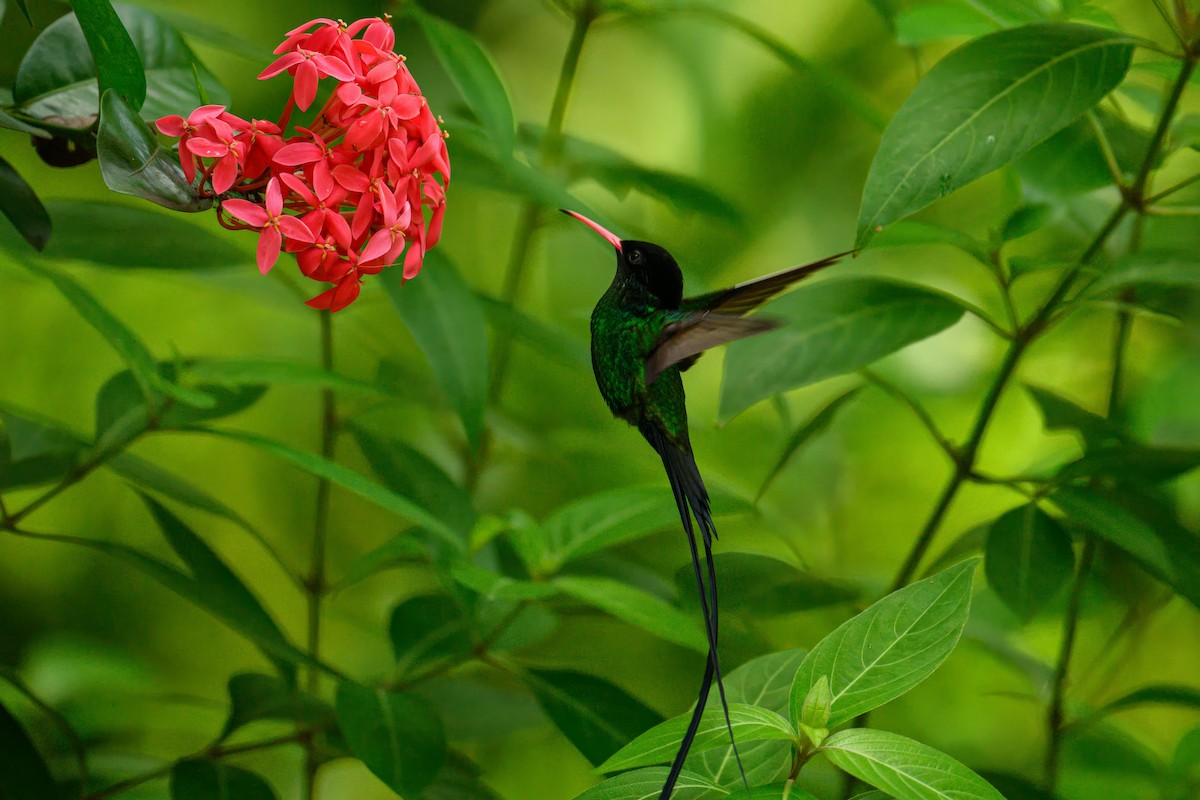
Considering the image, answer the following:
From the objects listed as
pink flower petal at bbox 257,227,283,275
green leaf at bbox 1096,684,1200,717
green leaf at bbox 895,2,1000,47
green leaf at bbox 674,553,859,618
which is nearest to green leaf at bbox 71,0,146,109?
pink flower petal at bbox 257,227,283,275

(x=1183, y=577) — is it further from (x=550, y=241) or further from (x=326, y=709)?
(x=550, y=241)

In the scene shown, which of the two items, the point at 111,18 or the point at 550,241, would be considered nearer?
the point at 111,18

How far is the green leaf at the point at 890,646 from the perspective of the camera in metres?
0.57

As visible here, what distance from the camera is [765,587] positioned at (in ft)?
3.18

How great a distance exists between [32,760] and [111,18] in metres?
0.58

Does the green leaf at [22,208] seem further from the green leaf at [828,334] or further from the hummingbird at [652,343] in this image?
the green leaf at [828,334]

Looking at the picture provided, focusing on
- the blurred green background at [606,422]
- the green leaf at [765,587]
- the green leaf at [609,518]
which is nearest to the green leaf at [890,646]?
the green leaf at [609,518]

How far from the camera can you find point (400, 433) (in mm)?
1529

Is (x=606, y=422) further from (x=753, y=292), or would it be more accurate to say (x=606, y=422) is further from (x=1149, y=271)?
(x=753, y=292)

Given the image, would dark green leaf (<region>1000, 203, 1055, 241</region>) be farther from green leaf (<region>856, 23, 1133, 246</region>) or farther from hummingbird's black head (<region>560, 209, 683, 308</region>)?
hummingbird's black head (<region>560, 209, 683, 308</region>)

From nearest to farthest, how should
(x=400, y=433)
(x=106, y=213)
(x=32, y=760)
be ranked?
(x=32, y=760) < (x=106, y=213) < (x=400, y=433)

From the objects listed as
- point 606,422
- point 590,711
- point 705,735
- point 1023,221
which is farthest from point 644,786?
point 606,422

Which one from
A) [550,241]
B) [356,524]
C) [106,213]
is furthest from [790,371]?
[356,524]

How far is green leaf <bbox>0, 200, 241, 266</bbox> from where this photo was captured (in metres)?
0.88
